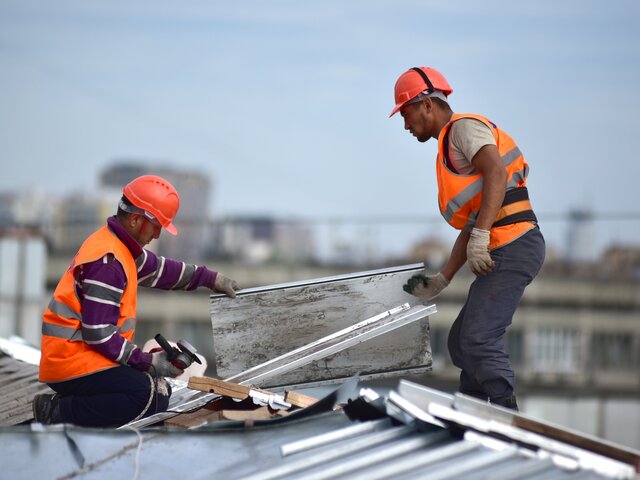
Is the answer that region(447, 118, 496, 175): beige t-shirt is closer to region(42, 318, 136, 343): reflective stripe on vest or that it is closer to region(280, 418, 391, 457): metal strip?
region(280, 418, 391, 457): metal strip

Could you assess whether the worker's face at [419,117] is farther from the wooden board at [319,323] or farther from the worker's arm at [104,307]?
the worker's arm at [104,307]

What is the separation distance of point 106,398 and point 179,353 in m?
0.48

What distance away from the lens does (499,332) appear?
5820 mm

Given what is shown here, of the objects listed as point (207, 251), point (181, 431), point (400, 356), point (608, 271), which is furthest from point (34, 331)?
point (181, 431)

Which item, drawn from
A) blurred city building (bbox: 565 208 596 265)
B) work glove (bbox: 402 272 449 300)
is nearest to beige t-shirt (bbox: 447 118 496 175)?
work glove (bbox: 402 272 449 300)

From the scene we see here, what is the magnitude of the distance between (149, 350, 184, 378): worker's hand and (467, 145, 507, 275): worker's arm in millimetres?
1707

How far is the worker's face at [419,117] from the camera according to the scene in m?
6.03

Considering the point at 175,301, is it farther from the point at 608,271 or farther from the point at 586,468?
the point at 586,468

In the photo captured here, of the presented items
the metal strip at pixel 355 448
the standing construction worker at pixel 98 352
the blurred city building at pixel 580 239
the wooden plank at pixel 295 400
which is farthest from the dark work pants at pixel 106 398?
the blurred city building at pixel 580 239

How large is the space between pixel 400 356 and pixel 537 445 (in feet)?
7.62

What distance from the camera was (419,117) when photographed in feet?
19.9

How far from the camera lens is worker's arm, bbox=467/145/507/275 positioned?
5668 millimetres

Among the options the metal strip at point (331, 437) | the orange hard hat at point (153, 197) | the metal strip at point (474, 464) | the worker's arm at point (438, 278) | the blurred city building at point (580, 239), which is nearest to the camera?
the metal strip at point (474, 464)

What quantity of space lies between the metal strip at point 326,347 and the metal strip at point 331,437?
147 cm
